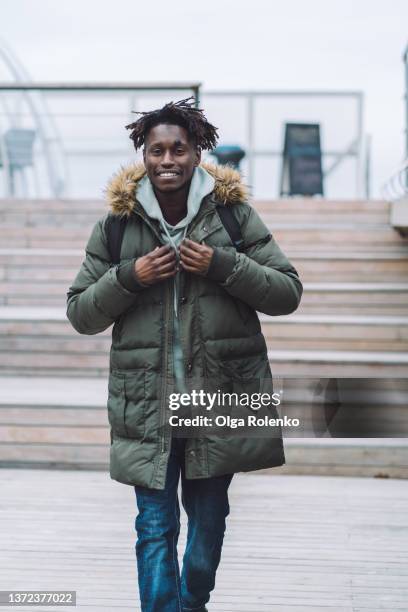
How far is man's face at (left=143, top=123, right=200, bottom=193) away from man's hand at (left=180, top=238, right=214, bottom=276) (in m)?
0.20

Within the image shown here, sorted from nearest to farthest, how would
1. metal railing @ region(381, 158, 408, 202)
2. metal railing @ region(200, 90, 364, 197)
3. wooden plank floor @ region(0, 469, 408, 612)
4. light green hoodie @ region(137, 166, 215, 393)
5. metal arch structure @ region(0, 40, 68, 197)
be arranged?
light green hoodie @ region(137, 166, 215, 393) → wooden plank floor @ region(0, 469, 408, 612) → metal railing @ region(381, 158, 408, 202) → metal arch structure @ region(0, 40, 68, 197) → metal railing @ region(200, 90, 364, 197)

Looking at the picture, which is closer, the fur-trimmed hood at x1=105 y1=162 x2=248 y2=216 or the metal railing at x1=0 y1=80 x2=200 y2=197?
the fur-trimmed hood at x1=105 y1=162 x2=248 y2=216

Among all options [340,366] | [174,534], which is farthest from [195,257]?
[340,366]

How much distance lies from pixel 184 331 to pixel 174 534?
600 mm

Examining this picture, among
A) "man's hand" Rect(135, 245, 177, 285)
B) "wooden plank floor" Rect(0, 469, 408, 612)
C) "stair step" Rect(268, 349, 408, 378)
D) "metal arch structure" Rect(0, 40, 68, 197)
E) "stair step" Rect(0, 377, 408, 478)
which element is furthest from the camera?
"metal arch structure" Rect(0, 40, 68, 197)

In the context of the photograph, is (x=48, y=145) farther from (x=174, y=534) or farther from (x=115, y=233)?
(x=174, y=534)

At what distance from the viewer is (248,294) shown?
2574 millimetres

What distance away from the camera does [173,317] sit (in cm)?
261

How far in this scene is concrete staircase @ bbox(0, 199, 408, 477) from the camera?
5.29 m

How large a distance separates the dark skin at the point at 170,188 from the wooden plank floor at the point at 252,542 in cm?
147

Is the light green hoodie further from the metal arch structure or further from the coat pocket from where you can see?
the metal arch structure

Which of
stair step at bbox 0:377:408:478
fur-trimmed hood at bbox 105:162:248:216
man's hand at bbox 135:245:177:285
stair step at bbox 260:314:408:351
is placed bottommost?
stair step at bbox 0:377:408:478

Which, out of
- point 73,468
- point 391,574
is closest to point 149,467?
point 391,574

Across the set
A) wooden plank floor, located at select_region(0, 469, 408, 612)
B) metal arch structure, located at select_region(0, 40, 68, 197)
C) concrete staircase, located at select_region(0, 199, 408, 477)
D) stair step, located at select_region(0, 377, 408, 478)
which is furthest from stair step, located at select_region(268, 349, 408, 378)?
metal arch structure, located at select_region(0, 40, 68, 197)
